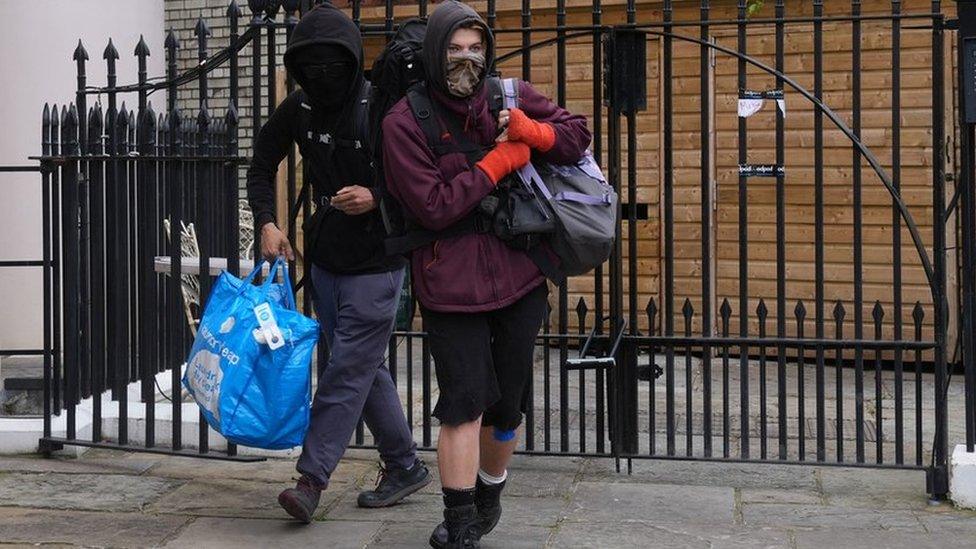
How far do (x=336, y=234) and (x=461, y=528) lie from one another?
121cm

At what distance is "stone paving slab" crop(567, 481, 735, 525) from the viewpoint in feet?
17.9

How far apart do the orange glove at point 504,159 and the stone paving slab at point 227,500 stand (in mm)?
1672

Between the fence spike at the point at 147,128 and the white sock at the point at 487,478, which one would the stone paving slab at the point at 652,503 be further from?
the fence spike at the point at 147,128

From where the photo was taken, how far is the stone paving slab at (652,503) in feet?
17.9

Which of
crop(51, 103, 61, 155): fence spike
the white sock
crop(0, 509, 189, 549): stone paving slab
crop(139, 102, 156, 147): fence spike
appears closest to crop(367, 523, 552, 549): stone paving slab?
the white sock

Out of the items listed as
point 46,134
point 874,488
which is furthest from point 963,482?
point 46,134

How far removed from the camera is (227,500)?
225 inches

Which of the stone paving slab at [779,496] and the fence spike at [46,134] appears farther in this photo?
the fence spike at [46,134]

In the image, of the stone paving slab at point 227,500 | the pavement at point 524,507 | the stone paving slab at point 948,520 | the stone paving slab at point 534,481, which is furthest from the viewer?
the stone paving slab at point 534,481

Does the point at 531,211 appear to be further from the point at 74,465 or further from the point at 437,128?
the point at 74,465

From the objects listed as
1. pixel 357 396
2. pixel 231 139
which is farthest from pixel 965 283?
pixel 231 139

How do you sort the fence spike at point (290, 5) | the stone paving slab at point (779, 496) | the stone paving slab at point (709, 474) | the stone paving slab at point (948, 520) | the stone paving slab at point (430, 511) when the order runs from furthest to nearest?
the stone paving slab at point (709, 474)
the fence spike at point (290, 5)
the stone paving slab at point (779, 496)
the stone paving slab at point (430, 511)
the stone paving slab at point (948, 520)

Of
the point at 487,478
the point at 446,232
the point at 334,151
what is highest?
the point at 334,151

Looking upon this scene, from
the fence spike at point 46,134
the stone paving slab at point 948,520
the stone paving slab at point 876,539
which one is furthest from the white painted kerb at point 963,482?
the fence spike at point 46,134
